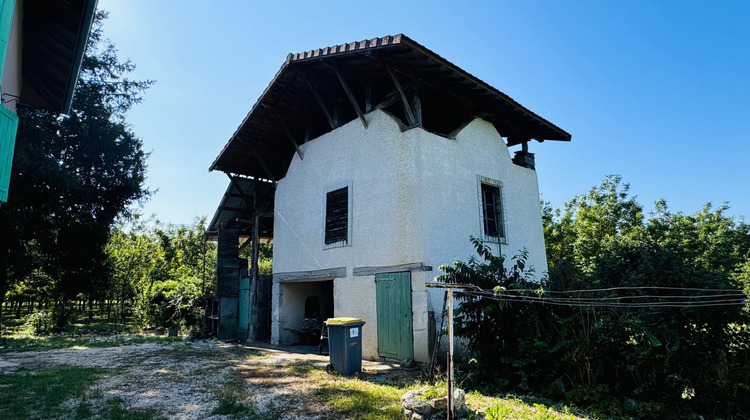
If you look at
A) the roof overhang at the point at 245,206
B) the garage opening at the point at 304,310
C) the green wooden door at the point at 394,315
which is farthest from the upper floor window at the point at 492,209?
the roof overhang at the point at 245,206

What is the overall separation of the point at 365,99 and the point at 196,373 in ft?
24.9

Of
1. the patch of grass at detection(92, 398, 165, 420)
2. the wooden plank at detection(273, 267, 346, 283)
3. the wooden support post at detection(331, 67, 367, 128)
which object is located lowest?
the patch of grass at detection(92, 398, 165, 420)

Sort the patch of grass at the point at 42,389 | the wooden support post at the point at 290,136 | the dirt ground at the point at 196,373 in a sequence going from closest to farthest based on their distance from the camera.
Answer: the patch of grass at the point at 42,389, the dirt ground at the point at 196,373, the wooden support post at the point at 290,136

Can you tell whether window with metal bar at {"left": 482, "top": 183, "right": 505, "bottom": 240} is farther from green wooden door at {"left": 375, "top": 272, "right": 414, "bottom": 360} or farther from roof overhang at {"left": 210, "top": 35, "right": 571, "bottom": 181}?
green wooden door at {"left": 375, "top": 272, "right": 414, "bottom": 360}

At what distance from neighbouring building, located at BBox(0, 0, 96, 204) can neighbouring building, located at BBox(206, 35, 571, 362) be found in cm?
425

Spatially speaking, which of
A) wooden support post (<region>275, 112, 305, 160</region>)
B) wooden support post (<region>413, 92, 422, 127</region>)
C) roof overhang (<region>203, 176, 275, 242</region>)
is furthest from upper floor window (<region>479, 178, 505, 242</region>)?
roof overhang (<region>203, 176, 275, 242</region>)

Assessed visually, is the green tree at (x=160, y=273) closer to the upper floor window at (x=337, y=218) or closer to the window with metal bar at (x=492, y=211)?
the upper floor window at (x=337, y=218)

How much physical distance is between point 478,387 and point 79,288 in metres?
19.8

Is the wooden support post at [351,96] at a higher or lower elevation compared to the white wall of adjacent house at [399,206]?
higher

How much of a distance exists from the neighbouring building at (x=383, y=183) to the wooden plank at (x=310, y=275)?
0.04 meters

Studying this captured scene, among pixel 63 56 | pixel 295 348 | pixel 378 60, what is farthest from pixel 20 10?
pixel 295 348

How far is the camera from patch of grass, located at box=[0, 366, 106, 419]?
17.6ft

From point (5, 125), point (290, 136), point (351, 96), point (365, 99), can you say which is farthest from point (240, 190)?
point (5, 125)

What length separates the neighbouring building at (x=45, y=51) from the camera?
6416mm
